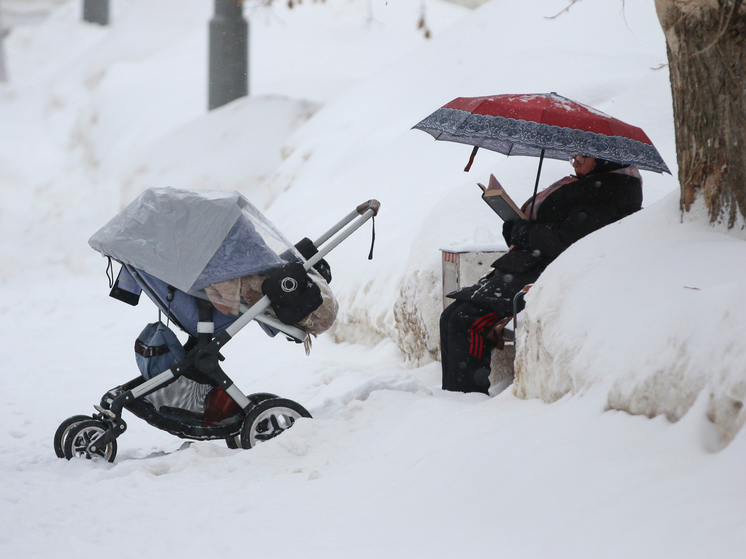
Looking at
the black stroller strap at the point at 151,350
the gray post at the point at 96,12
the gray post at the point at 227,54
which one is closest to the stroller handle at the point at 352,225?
the black stroller strap at the point at 151,350

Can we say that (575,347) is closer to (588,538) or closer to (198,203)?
(588,538)

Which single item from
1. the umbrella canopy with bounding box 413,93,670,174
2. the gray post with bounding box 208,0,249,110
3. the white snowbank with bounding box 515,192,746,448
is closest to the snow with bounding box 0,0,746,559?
the white snowbank with bounding box 515,192,746,448

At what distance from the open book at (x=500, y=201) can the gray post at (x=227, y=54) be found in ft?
34.4

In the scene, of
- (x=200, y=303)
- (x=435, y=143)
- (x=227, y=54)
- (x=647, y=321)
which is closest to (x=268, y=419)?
(x=200, y=303)

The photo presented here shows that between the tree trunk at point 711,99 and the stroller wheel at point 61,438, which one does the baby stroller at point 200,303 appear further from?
the tree trunk at point 711,99

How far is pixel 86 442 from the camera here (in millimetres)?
3508

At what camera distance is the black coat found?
3709 mm

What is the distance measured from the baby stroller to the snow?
204 millimetres

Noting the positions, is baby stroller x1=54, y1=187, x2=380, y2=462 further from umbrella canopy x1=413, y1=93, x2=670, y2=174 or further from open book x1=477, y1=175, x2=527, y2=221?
umbrella canopy x1=413, y1=93, x2=670, y2=174

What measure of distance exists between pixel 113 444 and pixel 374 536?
179cm

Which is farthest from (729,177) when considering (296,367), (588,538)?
(296,367)

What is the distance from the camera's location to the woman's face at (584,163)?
3854mm

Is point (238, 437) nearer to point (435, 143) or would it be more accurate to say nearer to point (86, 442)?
point (86, 442)

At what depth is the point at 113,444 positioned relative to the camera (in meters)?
3.49
